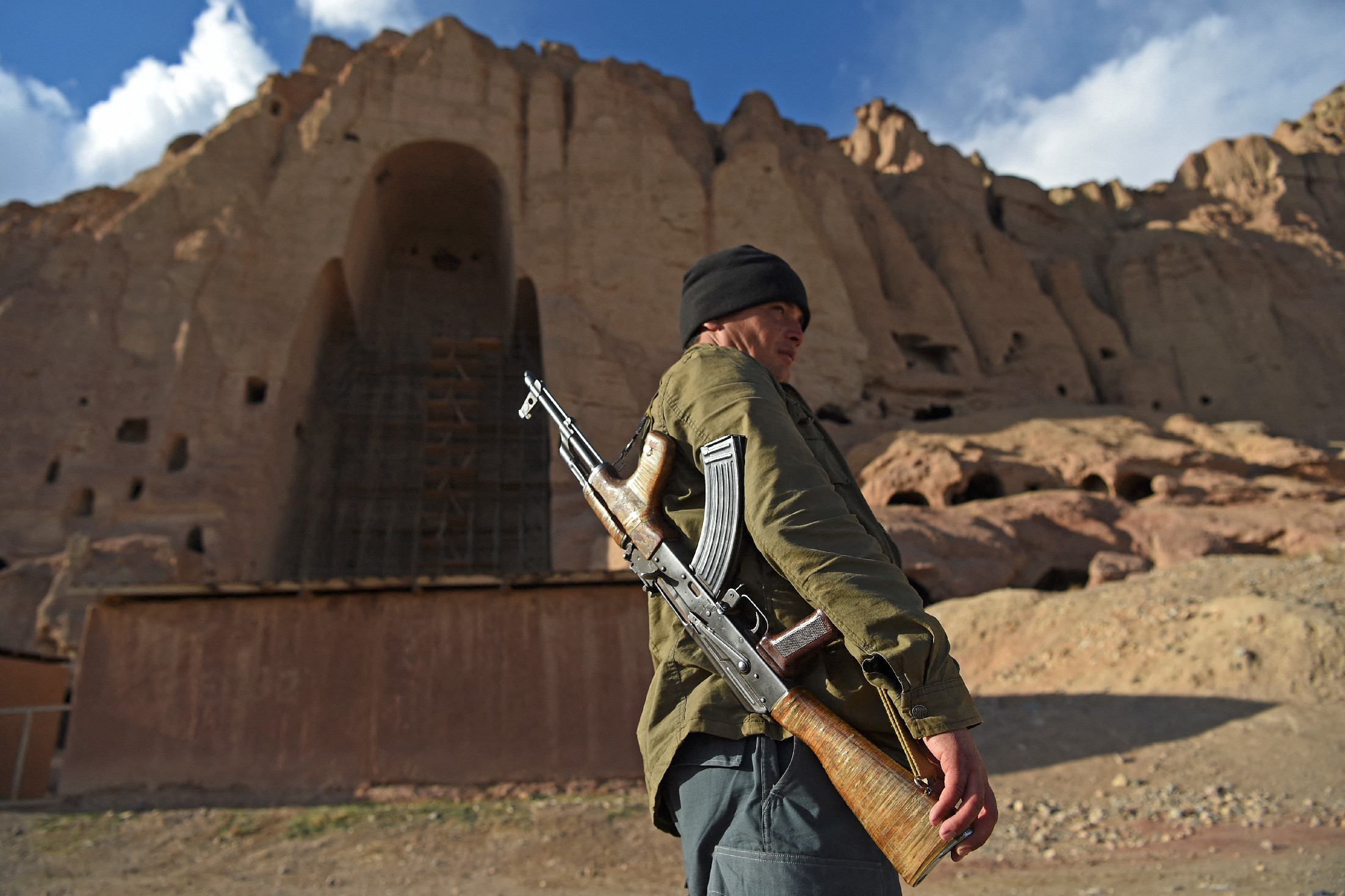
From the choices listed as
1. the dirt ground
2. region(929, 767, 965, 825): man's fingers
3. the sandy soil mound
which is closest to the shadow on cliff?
the dirt ground

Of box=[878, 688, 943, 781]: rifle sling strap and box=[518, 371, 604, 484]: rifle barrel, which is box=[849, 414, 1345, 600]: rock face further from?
box=[878, 688, 943, 781]: rifle sling strap

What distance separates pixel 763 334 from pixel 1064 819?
263 inches

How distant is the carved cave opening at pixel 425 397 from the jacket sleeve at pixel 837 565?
16.2m

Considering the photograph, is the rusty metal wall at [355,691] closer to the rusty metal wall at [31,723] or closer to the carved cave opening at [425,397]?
the rusty metal wall at [31,723]

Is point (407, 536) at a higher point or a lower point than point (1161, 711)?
higher

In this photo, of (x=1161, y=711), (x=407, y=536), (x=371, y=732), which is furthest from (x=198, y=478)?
(x=1161, y=711)

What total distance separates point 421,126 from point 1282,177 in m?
34.3

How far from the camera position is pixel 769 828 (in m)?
1.67

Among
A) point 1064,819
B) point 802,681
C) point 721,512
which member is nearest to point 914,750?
point 802,681

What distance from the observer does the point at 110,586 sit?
8.96 metres

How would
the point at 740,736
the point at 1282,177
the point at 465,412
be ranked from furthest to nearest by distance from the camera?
1. the point at 1282,177
2. the point at 465,412
3. the point at 740,736

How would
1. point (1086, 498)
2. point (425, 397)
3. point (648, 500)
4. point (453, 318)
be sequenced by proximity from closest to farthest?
point (648, 500) < point (1086, 498) < point (425, 397) < point (453, 318)

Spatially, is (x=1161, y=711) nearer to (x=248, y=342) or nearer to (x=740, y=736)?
(x=740, y=736)

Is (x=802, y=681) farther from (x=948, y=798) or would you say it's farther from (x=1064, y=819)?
(x=1064, y=819)
